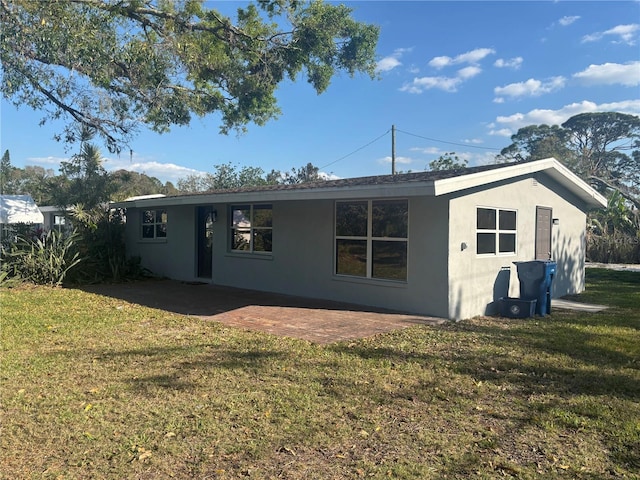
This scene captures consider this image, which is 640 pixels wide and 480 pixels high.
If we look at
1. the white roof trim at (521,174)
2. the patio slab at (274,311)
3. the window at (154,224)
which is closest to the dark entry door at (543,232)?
the white roof trim at (521,174)

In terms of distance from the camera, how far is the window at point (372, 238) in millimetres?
9138

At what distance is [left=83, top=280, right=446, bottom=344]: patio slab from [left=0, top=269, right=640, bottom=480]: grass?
1.81ft

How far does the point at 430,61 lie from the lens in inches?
645

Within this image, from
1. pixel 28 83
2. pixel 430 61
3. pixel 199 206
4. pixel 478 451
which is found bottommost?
pixel 478 451

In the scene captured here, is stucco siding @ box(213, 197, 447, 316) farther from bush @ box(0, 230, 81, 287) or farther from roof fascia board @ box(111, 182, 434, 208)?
bush @ box(0, 230, 81, 287)

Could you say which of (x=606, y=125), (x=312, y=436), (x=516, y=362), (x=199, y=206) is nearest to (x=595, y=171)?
(x=606, y=125)

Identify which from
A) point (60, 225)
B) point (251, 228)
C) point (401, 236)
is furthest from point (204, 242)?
point (401, 236)

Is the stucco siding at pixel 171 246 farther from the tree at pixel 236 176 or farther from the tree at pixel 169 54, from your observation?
the tree at pixel 236 176

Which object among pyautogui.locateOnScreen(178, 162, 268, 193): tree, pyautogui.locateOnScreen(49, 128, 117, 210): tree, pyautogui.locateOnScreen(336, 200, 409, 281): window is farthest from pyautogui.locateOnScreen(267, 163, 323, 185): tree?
pyautogui.locateOnScreen(336, 200, 409, 281): window

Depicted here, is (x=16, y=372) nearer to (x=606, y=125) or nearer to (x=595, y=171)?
(x=595, y=171)

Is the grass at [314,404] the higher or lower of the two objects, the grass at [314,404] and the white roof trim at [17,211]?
the lower

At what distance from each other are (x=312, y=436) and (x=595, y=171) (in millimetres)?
49052

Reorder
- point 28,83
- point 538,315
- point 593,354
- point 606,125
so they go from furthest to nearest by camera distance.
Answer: point 606,125 < point 28,83 < point 538,315 < point 593,354

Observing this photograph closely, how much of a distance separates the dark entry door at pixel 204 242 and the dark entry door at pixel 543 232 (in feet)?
28.0
